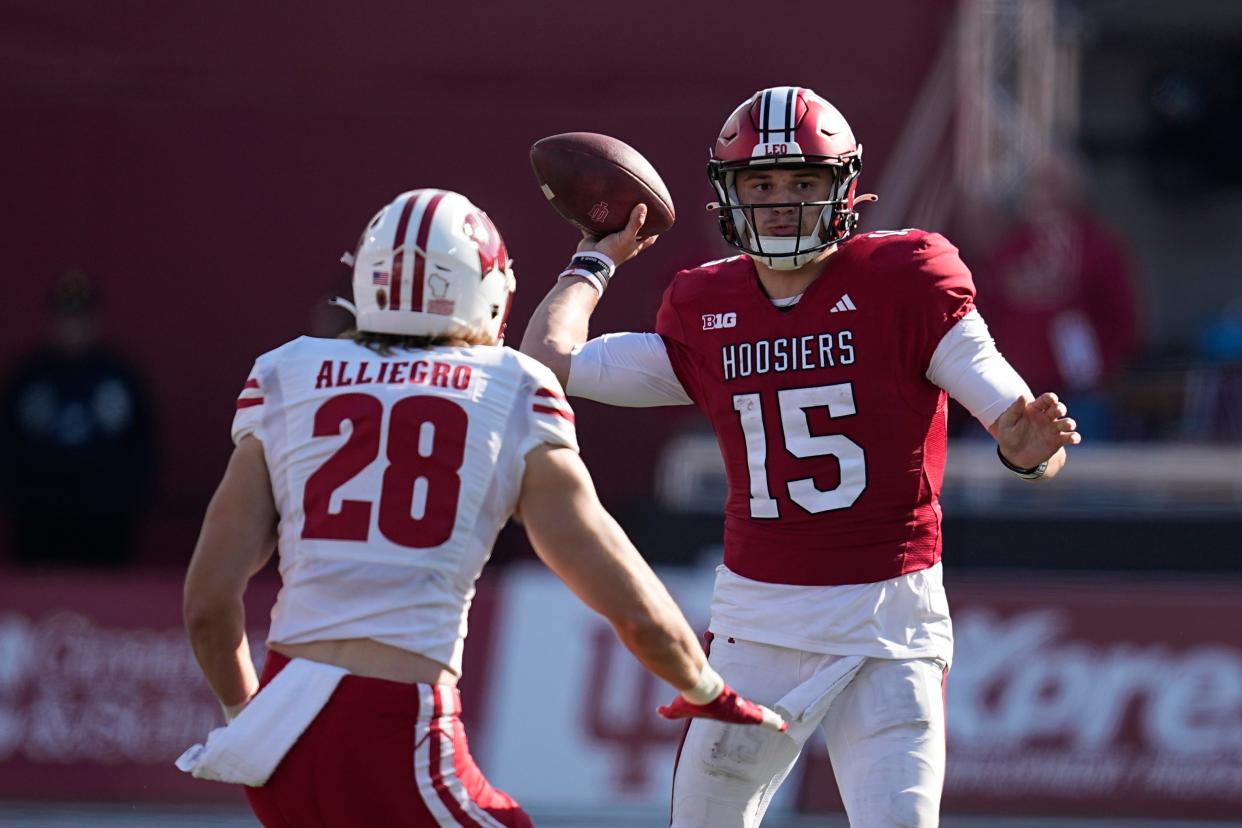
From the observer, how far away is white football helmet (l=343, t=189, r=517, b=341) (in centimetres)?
361

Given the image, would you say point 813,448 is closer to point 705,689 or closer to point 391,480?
point 705,689

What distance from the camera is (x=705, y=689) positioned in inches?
145

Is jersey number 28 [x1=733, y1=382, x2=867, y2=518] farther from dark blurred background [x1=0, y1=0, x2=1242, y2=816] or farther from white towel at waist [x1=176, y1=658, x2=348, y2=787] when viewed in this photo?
dark blurred background [x1=0, y1=0, x2=1242, y2=816]

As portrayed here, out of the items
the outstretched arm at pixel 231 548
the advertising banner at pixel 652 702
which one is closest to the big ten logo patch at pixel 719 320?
the outstretched arm at pixel 231 548

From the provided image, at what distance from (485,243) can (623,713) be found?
5.09m

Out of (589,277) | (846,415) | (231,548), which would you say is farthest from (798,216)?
(231,548)

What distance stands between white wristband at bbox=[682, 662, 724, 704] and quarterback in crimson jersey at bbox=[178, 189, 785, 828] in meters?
0.06

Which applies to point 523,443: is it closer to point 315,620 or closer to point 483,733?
point 315,620

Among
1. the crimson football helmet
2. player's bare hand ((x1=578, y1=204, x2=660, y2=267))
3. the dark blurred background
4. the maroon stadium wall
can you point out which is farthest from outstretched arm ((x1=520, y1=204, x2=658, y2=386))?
the maroon stadium wall

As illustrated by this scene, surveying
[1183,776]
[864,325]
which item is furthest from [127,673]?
[864,325]

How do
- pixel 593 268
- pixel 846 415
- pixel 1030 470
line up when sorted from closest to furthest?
pixel 1030 470 → pixel 846 415 → pixel 593 268

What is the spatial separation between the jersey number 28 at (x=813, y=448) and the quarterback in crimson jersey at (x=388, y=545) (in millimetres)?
852

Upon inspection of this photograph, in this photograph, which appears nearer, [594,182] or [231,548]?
[231,548]

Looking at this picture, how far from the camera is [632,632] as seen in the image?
353cm
